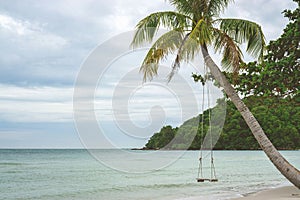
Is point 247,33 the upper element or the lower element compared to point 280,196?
upper

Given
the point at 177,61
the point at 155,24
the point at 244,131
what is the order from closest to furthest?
the point at 177,61
the point at 155,24
the point at 244,131

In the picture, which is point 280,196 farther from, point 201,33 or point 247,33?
point 201,33

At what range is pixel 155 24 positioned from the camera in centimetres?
918

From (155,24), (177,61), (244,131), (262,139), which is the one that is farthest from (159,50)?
(244,131)

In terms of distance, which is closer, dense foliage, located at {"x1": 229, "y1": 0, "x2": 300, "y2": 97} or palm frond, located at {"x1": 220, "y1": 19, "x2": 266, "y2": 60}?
palm frond, located at {"x1": 220, "y1": 19, "x2": 266, "y2": 60}

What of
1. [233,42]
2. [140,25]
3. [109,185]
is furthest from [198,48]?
[109,185]

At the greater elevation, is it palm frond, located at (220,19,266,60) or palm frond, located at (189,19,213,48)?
palm frond, located at (220,19,266,60)

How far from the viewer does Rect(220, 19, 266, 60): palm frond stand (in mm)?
9172

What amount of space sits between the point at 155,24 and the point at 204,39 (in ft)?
4.70

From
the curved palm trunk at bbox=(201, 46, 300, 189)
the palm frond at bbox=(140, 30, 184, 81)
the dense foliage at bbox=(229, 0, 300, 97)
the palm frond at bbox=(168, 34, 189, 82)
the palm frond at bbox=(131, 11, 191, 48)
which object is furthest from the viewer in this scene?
the dense foliage at bbox=(229, 0, 300, 97)

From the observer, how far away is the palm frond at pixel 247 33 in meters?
9.17

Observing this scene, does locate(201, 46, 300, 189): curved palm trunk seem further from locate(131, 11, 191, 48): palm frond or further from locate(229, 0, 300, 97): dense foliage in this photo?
locate(229, 0, 300, 97): dense foliage

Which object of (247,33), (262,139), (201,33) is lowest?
(262,139)

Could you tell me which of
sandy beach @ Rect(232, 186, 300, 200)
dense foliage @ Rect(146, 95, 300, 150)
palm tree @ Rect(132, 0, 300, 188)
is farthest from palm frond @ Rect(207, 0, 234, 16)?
dense foliage @ Rect(146, 95, 300, 150)
